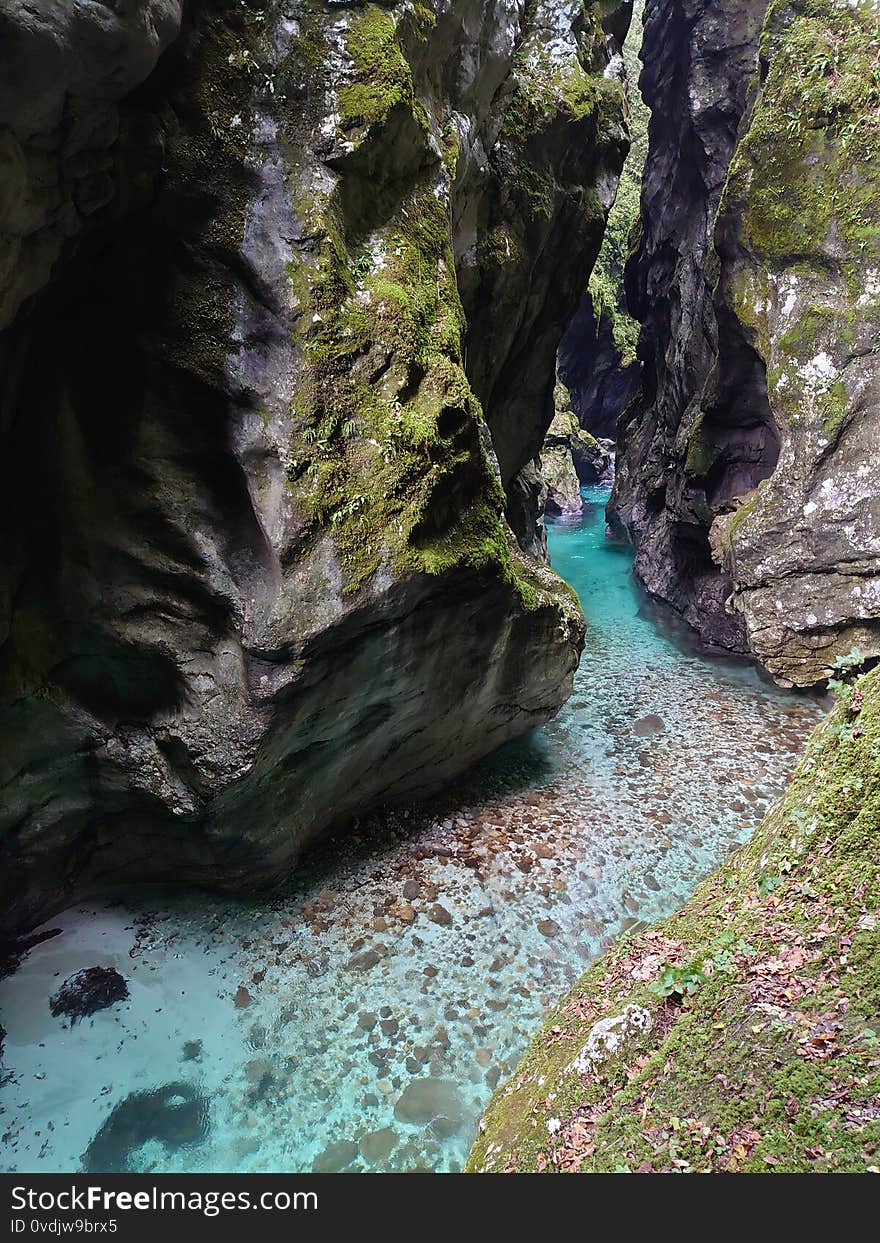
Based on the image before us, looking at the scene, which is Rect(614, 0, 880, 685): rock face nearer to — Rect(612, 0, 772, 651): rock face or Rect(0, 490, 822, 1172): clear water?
Rect(612, 0, 772, 651): rock face

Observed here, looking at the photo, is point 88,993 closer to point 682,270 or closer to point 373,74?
point 373,74

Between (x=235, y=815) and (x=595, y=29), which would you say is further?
(x=595, y=29)

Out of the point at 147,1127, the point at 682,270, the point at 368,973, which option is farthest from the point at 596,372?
the point at 147,1127

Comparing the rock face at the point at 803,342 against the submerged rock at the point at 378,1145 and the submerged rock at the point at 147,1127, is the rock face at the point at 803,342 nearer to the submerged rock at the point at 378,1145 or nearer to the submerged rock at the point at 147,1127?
the submerged rock at the point at 378,1145

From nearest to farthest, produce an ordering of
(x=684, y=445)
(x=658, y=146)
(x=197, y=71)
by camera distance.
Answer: (x=197, y=71) < (x=684, y=445) < (x=658, y=146)

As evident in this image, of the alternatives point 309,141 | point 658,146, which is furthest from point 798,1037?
point 658,146

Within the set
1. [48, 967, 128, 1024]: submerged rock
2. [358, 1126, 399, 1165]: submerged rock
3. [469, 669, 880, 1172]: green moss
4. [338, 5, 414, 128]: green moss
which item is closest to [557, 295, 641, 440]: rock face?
[338, 5, 414, 128]: green moss

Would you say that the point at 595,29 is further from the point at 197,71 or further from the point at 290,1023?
the point at 290,1023
